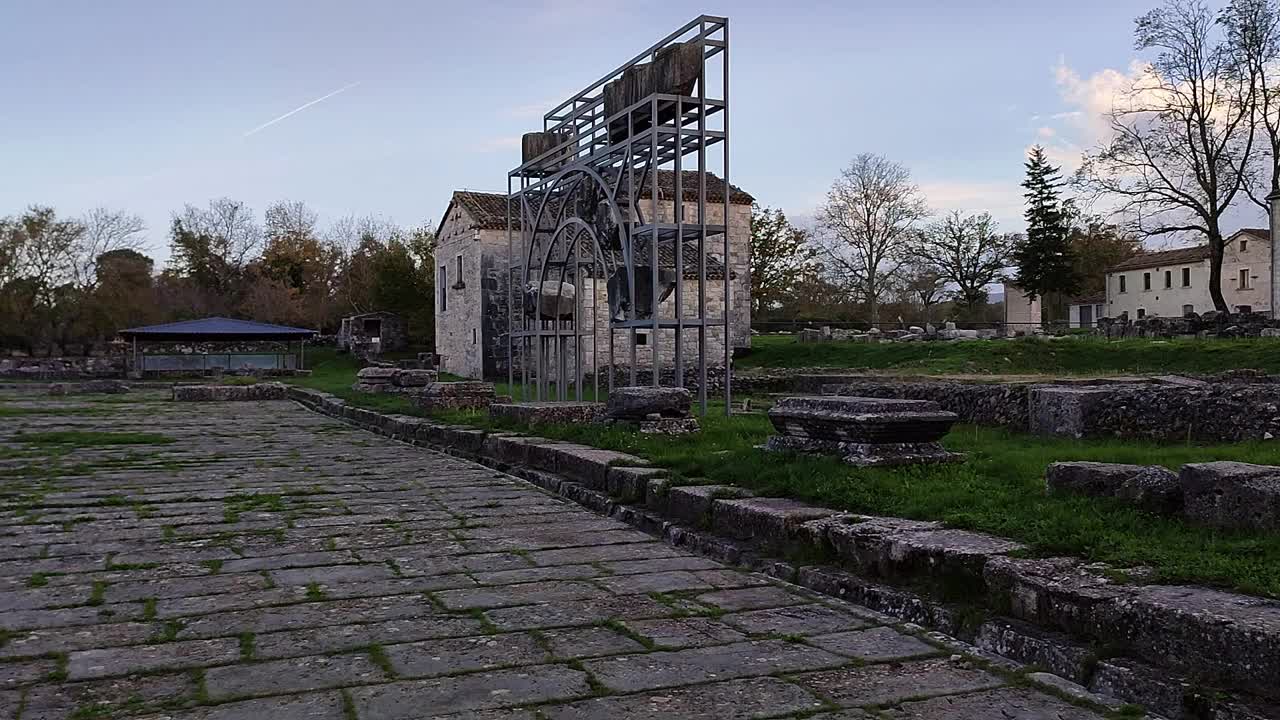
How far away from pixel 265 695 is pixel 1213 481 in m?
3.76

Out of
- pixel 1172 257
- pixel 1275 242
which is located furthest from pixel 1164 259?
pixel 1275 242

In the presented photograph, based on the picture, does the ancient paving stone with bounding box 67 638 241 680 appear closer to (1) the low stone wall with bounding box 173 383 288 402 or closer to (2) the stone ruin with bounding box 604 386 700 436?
(2) the stone ruin with bounding box 604 386 700 436

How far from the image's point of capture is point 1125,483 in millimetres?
4602

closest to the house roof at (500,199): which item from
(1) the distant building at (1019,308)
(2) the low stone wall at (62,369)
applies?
(2) the low stone wall at (62,369)

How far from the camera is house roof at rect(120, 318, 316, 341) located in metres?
35.6

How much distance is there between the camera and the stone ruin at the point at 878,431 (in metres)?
6.25

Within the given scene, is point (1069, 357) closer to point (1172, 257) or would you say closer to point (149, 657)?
point (149, 657)

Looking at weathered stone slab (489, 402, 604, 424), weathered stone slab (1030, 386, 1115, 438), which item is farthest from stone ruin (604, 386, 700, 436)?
weathered stone slab (1030, 386, 1115, 438)

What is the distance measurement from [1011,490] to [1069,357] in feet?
66.6

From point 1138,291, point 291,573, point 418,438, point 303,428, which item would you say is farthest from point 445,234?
point 1138,291

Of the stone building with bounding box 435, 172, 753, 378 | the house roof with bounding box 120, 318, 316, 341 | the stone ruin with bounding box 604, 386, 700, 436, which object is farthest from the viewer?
the house roof with bounding box 120, 318, 316, 341

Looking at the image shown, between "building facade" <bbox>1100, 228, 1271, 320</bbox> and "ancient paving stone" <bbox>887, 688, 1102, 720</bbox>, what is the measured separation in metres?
48.3

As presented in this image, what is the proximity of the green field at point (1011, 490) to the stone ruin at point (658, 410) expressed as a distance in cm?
22

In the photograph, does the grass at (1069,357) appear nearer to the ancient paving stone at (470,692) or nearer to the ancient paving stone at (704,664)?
the ancient paving stone at (704,664)
